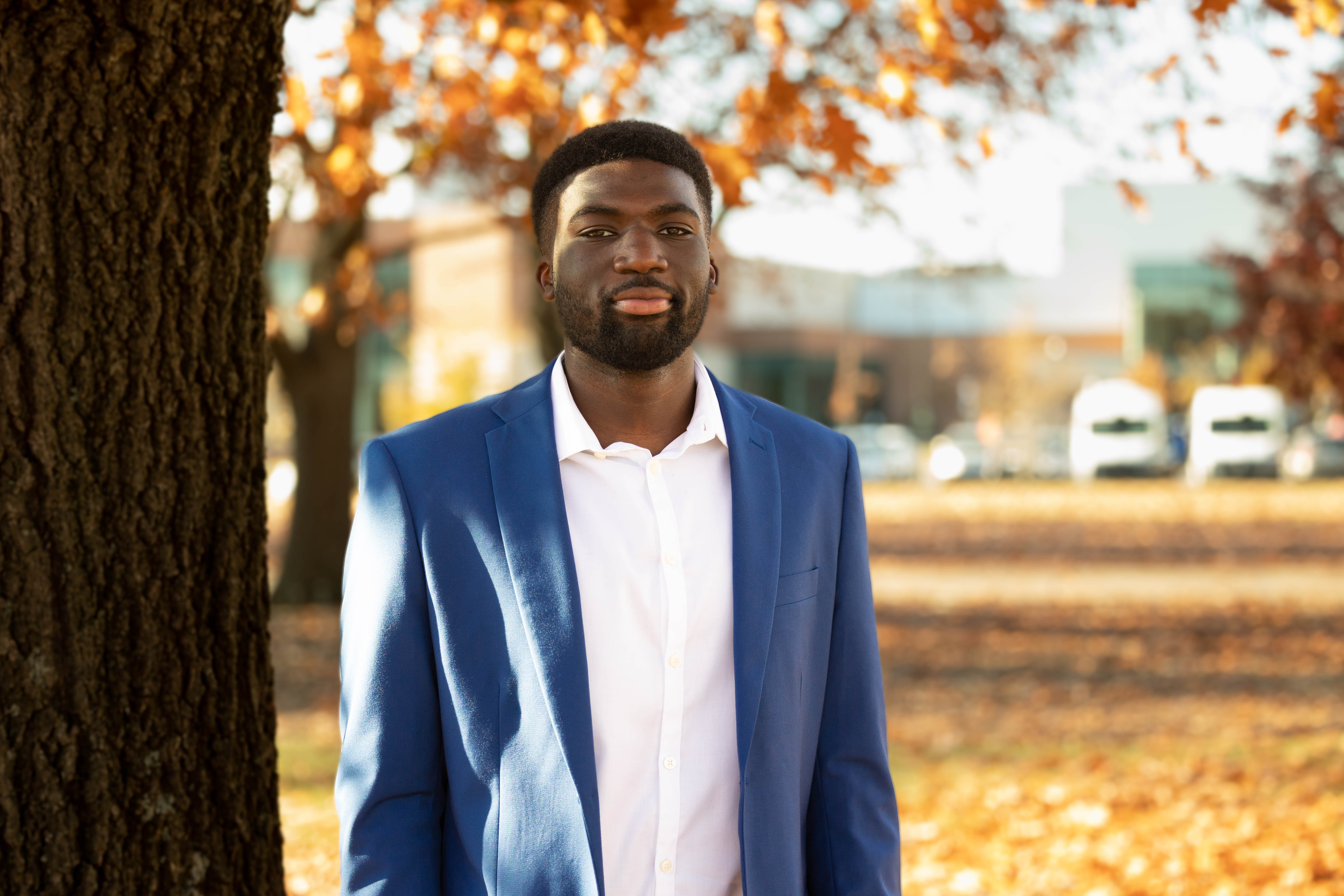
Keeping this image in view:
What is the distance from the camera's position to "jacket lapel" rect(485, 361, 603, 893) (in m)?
2.15

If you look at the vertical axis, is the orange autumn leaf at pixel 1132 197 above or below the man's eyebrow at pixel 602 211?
above

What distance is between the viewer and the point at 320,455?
13.9m

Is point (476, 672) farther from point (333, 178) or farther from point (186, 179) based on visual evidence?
point (333, 178)

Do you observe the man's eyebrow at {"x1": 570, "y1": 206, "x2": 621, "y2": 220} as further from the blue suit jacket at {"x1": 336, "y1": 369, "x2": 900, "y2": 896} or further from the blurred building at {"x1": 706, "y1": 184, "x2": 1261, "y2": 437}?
the blurred building at {"x1": 706, "y1": 184, "x2": 1261, "y2": 437}

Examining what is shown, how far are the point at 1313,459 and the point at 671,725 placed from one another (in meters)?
42.0

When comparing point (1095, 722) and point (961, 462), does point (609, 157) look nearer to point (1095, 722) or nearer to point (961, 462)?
point (1095, 722)

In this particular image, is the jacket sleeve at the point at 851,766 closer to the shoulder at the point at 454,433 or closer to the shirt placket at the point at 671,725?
the shirt placket at the point at 671,725

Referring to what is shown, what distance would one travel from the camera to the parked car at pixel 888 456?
139ft

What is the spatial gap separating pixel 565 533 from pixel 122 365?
3.84ft

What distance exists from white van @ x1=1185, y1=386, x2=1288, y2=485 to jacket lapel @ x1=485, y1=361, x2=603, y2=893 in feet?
129

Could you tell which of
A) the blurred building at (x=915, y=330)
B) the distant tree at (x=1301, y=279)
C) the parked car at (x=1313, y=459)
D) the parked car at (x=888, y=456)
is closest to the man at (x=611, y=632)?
the distant tree at (x=1301, y=279)

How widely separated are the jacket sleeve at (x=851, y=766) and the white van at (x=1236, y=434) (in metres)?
38.9

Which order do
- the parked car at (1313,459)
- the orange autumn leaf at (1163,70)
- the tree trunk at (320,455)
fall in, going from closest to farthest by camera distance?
the orange autumn leaf at (1163,70) < the tree trunk at (320,455) < the parked car at (1313,459)

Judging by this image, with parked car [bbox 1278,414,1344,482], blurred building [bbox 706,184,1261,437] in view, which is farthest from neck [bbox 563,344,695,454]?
blurred building [bbox 706,184,1261,437]
